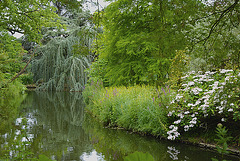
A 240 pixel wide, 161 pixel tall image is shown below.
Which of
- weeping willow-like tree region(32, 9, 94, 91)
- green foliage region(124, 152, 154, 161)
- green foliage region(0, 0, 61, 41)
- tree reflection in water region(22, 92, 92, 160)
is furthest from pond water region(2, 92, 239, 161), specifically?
weeping willow-like tree region(32, 9, 94, 91)

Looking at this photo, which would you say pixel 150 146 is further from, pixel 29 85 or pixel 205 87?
pixel 29 85

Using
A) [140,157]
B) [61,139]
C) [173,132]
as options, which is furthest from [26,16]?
[140,157]

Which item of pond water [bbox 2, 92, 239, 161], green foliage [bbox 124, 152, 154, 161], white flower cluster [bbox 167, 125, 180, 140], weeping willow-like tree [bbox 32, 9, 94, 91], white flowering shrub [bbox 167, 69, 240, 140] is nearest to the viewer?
green foliage [bbox 124, 152, 154, 161]

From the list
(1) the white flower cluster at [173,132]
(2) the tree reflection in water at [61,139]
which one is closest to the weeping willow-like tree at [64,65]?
(2) the tree reflection in water at [61,139]

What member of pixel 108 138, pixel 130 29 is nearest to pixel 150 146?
pixel 108 138

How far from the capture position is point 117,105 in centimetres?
666

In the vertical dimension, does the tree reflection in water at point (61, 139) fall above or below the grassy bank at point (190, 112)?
below

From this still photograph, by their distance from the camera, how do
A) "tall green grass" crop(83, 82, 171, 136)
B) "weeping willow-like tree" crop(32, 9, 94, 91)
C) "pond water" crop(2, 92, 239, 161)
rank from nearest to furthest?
"pond water" crop(2, 92, 239, 161) → "tall green grass" crop(83, 82, 171, 136) → "weeping willow-like tree" crop(32, 9, 94, 91)

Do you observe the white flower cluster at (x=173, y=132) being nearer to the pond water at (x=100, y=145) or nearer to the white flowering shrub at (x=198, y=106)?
the white flowering shrub at (x=198, y=106)

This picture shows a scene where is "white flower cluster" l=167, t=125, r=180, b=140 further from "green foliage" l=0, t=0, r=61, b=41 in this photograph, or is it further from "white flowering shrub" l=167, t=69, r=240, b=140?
"green foliage" l=0, t=0, r=61, b=41

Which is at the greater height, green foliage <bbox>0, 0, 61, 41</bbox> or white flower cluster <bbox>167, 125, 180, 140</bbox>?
green foliage <bbox>0, 0, 61, 41</bbox>

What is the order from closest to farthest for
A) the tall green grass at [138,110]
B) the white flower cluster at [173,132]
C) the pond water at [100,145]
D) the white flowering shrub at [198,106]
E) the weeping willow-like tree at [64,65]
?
the pond water at [100,145] → the white flowering shrub at [198,106] → the white flower cluster at [173,132] → the tall green grass at [138,110] → the weeping willow-like tree at [64,65]

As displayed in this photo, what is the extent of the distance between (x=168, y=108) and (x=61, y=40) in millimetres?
16465

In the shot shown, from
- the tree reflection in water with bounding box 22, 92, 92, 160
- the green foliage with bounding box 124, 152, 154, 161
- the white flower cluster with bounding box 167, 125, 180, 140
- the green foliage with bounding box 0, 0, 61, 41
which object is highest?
the green foliage with bounding box 0, 0, 61, 41
